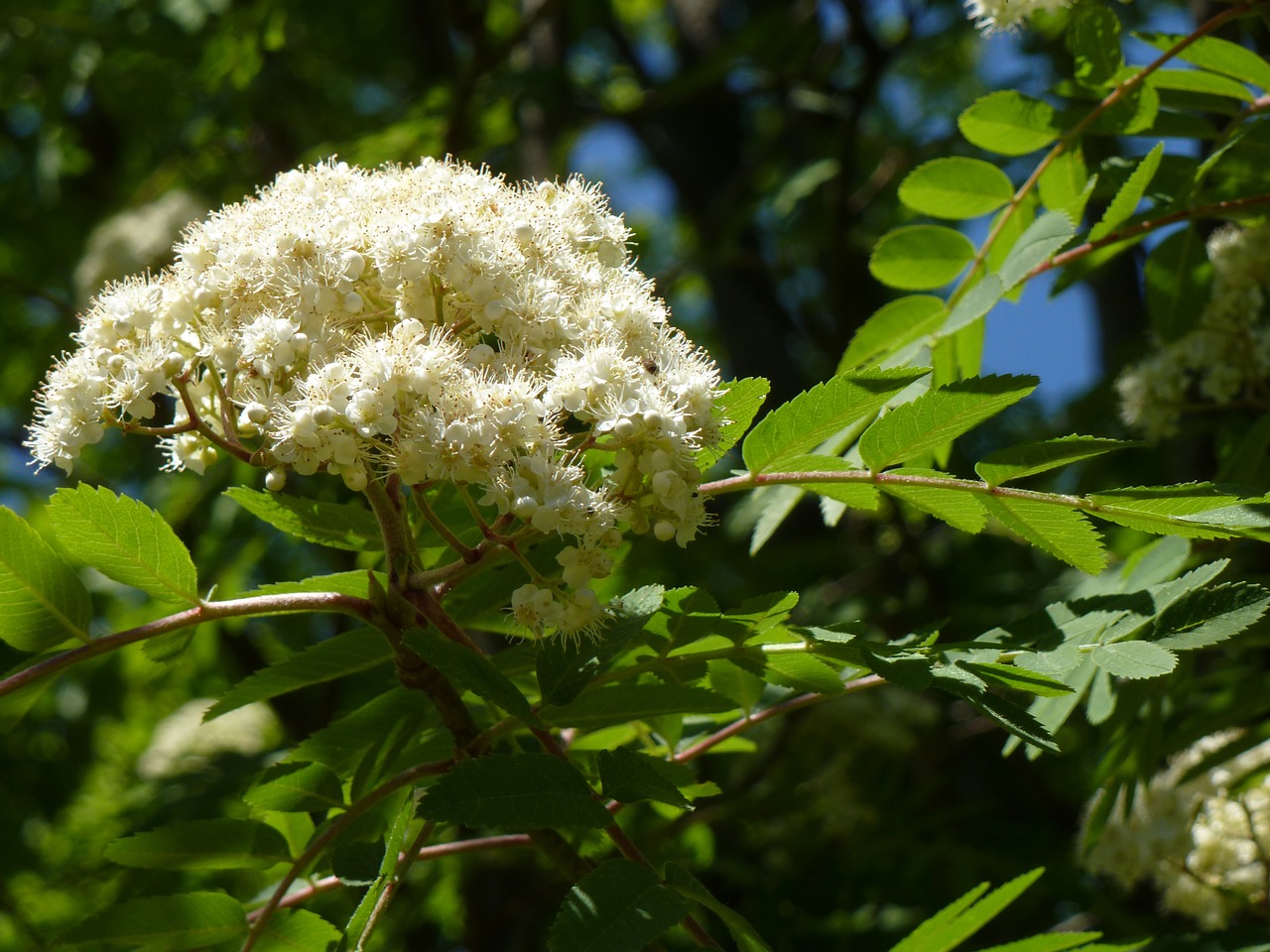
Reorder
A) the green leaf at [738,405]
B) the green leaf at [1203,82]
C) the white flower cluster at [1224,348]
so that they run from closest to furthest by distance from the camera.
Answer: the green leaf at [738,405]
the green leaf at [1203,82]
the white flower cluster at [1224,348]

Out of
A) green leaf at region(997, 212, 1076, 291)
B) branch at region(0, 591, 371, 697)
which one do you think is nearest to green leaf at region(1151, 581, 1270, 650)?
green leaf at region(997, 212, 1076, 291)

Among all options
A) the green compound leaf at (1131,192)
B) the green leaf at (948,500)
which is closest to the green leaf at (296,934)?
the green leaf at (948,500)

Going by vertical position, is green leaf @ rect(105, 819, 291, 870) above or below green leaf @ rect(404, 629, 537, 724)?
below

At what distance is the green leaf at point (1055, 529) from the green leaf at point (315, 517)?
0.84 metres

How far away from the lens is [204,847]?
64.5 inches

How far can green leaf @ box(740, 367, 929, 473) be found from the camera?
149 cm

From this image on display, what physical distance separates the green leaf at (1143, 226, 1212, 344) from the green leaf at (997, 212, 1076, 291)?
0.44 metres

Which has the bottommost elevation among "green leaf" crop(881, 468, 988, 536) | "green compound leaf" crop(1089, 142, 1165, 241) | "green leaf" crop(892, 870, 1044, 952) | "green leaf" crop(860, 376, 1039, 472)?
"green leaf" crop(892, 870, 1044, 952)

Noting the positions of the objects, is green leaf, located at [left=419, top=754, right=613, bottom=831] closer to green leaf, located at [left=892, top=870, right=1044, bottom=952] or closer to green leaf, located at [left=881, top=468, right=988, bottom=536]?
green leaf, located at [left=892, top=870, right=1044, bottom=952]

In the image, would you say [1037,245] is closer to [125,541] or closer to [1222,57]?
[1222,57]

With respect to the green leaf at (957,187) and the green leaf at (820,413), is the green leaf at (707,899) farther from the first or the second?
the green leaf at (957,187)

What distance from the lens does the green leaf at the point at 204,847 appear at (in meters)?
1.60

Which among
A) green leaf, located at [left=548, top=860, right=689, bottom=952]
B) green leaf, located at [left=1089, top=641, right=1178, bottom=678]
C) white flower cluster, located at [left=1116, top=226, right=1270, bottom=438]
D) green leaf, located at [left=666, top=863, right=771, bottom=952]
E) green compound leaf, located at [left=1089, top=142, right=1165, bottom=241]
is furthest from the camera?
white flower cluster, located at [left=1116, top=226, right=1270, bottom=438]

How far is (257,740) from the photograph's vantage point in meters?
5.22
